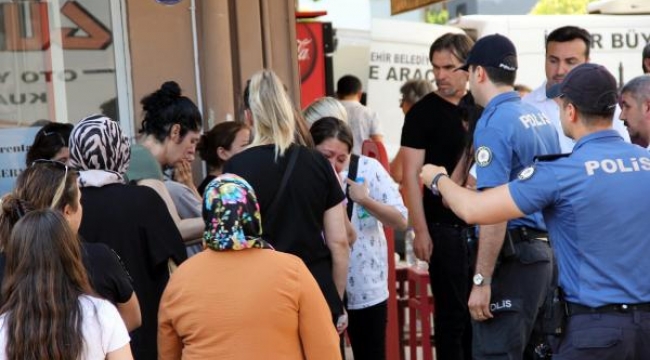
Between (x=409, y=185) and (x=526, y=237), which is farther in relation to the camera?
(x=409, y=185)

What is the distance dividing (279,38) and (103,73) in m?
1.26

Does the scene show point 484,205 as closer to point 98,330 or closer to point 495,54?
point 495,54

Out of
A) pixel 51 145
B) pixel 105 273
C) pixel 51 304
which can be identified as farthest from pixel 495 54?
pixel 51 304

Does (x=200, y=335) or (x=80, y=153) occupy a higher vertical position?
(x=80, y=153)

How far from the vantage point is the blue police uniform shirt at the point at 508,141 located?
15.8 ft

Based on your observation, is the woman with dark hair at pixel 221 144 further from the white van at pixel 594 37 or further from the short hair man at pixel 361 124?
the white van at pixel 594 37

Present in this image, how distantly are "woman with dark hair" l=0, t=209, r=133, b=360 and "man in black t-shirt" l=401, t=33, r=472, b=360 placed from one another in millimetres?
3309

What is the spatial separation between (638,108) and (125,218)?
2.56 metres

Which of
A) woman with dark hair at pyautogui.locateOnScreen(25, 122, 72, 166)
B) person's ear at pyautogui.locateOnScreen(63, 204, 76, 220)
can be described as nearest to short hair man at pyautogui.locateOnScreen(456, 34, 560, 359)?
person's ear at pyautogui.locateOnScreen(63, 204, 76, 220)

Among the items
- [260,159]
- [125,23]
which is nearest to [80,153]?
[260,159]

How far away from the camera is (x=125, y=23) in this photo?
695cm

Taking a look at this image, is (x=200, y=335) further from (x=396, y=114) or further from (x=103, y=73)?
(x=396, y=114)

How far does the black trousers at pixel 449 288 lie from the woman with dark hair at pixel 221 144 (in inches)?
53.8

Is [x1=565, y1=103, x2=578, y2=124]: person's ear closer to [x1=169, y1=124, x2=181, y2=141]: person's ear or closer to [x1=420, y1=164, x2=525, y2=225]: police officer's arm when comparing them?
[x1=420, y1=164, x2=525, y2=225]: police officer's arm
